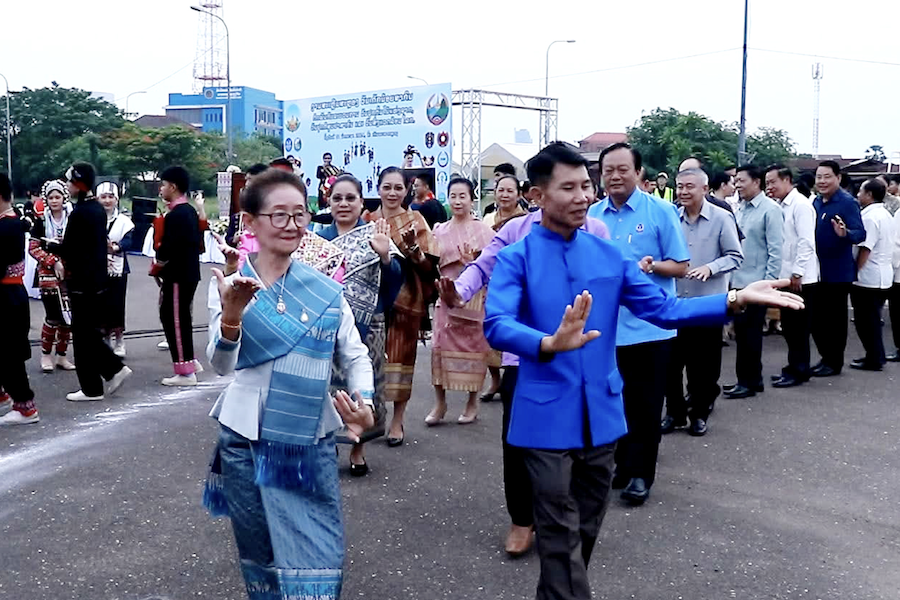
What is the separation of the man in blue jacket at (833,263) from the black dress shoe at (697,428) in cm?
281

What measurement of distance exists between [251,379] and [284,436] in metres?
0.21

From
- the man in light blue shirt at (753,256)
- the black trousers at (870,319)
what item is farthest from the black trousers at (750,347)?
the black trousers at (870,319)

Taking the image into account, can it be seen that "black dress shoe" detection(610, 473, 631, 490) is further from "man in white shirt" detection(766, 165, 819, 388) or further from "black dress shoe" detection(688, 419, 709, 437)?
"man in white shirt" detection(766, 165, 819, 388)

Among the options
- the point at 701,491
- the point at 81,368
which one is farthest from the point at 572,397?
the point at 81,368

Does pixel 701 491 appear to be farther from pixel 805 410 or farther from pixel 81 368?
pixel 81 368

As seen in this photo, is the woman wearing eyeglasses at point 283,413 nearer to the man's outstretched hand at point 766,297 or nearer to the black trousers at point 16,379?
the man's outstretched hand at point 766,297

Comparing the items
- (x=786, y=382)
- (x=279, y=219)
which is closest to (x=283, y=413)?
(x=279, y=219)

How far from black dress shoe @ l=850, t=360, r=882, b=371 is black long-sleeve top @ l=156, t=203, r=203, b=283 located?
6.57 m

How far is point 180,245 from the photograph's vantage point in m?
8.30

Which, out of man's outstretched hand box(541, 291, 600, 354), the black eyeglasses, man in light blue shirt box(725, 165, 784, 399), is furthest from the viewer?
man in light blue shirt box(725, 165, 784, 399)

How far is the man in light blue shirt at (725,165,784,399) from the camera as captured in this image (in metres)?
7.93

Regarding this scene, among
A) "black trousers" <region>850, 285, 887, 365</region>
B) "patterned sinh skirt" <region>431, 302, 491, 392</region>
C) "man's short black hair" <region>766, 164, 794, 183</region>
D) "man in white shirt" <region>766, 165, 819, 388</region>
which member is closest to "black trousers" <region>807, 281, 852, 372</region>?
"man in white shirt" <region>766, 165, 819, 388</region>

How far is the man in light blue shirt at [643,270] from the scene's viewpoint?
16.6ft

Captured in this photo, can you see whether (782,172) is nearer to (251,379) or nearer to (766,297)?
(766,297)
